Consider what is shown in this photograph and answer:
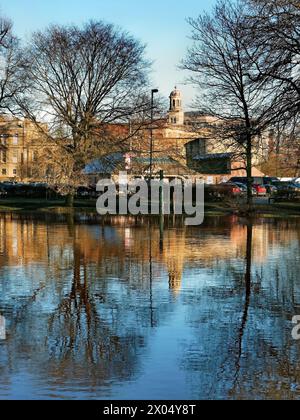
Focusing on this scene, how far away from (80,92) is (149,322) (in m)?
36.0

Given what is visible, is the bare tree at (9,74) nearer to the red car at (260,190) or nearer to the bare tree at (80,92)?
the bare tree at (80,92)

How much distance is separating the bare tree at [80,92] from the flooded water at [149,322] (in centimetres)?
2328

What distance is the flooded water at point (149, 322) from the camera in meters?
7.24

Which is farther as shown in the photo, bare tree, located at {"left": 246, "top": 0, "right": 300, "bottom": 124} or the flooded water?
bare tree, located at {"left": 246, "top": 0, "right": 300, "bottom": 124}

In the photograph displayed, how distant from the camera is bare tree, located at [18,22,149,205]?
43.2 meters

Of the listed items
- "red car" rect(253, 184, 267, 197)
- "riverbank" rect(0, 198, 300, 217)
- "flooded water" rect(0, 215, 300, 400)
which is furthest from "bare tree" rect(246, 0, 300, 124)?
"red car" rect(253, 184, 267, 197)

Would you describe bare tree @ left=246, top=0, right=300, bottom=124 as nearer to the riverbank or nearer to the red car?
the riverbank

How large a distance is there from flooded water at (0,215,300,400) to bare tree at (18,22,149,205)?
23.3 metres

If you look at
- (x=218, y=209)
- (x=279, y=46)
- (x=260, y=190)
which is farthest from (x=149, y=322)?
(x=260, y=190)

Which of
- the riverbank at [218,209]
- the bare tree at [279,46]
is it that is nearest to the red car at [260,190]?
the riverbank at [218,209]

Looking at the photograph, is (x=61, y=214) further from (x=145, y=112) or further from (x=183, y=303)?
(x=183, y=303)

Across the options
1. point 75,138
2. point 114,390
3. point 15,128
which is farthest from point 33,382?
point 15,128

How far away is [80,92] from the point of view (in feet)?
146

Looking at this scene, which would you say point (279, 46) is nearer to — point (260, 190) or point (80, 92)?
point (80, 92)
